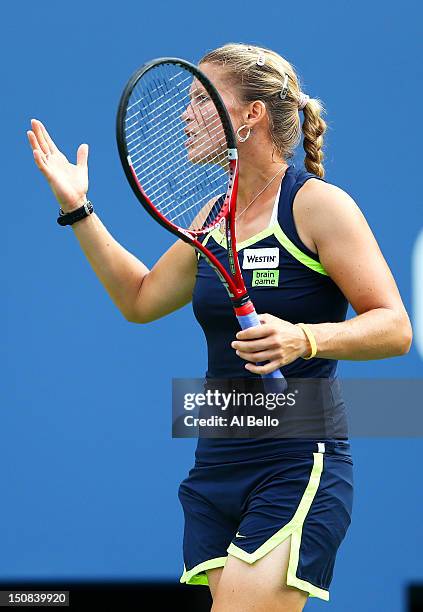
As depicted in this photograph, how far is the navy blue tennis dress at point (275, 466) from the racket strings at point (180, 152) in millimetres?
159

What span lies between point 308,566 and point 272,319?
49 centimetres

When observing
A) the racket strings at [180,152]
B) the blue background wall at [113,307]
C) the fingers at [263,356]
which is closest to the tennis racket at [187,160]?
the racket strings at [180,152]

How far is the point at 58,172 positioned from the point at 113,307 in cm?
120

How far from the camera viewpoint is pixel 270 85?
107 inches

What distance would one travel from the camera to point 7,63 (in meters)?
3.99

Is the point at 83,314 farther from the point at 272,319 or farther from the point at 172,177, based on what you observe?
the point at 272,319

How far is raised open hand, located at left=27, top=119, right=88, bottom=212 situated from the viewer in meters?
2.78

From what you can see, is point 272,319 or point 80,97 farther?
point 80,97

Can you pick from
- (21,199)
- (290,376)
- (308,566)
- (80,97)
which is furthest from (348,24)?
(308,566)

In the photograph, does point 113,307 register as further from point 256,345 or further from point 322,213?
point 256,345

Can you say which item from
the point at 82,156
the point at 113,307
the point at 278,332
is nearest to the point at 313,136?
the point at 82,156

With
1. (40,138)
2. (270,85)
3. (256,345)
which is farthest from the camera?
(40,138)

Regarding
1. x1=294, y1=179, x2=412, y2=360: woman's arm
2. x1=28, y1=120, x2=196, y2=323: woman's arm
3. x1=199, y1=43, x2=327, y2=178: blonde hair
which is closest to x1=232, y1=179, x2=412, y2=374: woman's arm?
x1=294, y1=179, x2=412, y2=360: woman's arm

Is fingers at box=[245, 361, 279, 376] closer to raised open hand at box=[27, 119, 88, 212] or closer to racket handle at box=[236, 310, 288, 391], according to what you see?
racket handle at box=[236, 310, 288, 391]
